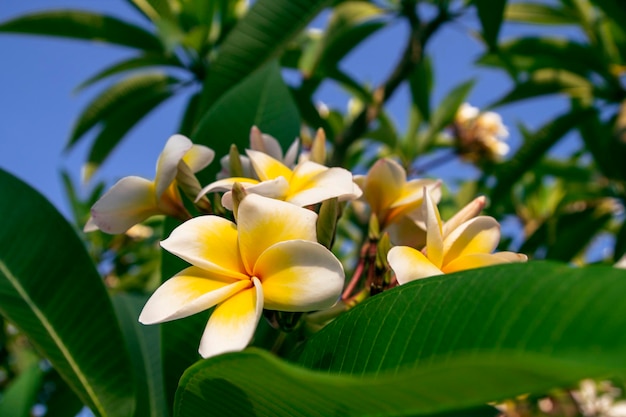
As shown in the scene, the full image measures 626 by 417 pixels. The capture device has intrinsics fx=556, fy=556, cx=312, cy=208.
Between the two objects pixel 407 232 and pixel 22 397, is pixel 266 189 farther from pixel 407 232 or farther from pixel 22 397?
pixel 22 397

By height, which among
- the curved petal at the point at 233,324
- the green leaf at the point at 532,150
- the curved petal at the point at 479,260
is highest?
the curved petal at the point at 233,324

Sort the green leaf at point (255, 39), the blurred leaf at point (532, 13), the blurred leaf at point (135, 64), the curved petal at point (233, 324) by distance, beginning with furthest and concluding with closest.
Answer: the blurred leaf at point (532, 13), the blurred leaf at point (135, 64), the green leaf at point (255, 39), the curved petal at point (233, 324)

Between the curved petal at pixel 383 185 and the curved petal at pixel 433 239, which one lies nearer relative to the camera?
the curved petal at pixel 433 239

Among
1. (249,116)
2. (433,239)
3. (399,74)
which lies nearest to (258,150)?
(249,116)

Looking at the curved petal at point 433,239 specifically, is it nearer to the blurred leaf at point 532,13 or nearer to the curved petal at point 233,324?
the curved petal at point 233,324

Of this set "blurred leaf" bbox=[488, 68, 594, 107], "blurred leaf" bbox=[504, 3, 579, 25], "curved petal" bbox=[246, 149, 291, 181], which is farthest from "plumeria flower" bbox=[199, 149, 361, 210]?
"blurred leaf" bbox=[504, 3, 579, 25]

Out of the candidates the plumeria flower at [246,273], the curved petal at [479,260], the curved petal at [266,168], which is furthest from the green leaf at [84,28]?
the curved petal at [479,260]

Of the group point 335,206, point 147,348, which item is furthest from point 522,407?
point 335,206
